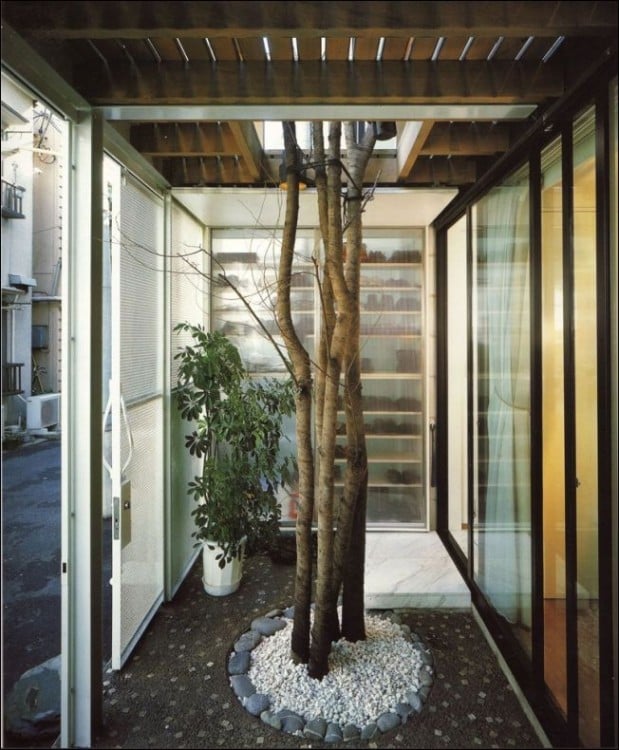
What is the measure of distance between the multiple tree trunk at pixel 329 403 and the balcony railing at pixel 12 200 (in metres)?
1.01

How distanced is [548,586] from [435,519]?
1.79 m

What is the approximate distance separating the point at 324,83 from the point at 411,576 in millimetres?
2776

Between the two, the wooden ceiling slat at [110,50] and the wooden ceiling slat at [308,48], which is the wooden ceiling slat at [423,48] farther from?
the wooden ceiling slat at [110,50]

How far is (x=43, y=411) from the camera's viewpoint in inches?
68.6

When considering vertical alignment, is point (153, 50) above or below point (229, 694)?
above

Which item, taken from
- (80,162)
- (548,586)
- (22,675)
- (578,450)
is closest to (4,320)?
(80,162)

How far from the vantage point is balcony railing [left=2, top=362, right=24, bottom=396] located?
4.93ft

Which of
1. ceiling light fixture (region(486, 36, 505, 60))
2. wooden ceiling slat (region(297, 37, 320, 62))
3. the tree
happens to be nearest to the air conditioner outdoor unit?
the tree

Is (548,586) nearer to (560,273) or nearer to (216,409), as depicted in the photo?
(560,273)

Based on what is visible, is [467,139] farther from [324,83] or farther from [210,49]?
[210,49]

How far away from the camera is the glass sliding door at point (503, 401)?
86.2 inches

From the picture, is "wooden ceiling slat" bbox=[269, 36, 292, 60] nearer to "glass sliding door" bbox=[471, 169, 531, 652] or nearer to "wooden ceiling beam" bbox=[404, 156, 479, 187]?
"glass sliding door" bbox=[471, 169, 531, 652]

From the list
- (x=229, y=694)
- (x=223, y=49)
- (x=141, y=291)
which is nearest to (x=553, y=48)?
(x=223, y=49)

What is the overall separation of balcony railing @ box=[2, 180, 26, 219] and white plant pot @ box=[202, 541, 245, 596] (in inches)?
84.6
